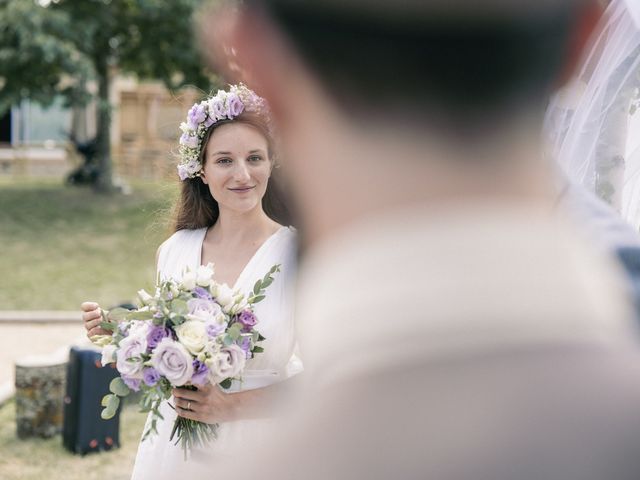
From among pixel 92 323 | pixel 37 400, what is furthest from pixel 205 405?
pixel 37 400

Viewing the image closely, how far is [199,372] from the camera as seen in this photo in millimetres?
2650

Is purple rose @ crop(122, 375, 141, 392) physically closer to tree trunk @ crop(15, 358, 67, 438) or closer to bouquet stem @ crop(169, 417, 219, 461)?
bouquet stem @ crop(169, 417, 219, 461)

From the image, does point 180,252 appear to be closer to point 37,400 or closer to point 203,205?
point 203,205

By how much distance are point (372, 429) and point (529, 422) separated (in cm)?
14

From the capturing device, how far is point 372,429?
0.75m

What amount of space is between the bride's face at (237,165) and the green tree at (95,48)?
556 inches

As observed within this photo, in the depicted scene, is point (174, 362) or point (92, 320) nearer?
point (174, 362)

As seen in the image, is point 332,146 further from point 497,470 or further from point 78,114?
point 78,114

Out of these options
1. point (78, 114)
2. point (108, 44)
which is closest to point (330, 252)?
point (108, 44)

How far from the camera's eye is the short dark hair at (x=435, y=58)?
2.49 ft

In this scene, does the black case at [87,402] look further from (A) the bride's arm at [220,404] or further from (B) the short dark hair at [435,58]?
(B) the short dark hair at [435,58]

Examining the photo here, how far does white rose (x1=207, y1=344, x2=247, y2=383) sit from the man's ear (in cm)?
194

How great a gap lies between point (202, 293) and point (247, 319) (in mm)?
169

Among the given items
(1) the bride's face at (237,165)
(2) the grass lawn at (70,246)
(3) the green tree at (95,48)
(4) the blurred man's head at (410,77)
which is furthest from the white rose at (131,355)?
(3) the green tree at (95,48)
